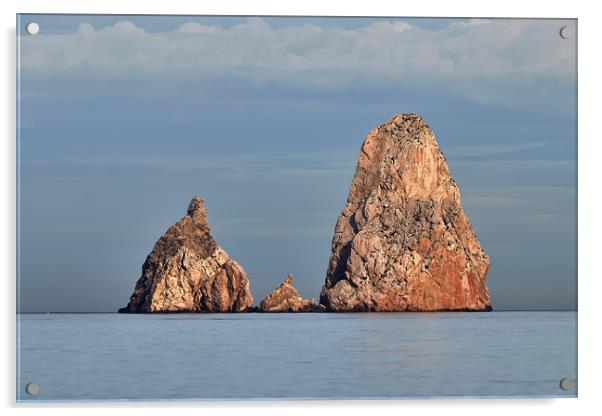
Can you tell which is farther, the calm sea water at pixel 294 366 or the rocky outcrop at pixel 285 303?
the rocky outcrop at pixel 285 303

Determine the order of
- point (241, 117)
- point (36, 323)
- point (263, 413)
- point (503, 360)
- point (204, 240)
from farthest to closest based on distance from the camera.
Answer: point (204, 240) < point (241, 117) < point (503, 360) < point (36, 323) < point (263, 413)

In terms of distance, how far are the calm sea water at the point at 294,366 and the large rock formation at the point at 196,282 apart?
101 ft

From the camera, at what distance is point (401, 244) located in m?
56.8

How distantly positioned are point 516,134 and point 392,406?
4.98 m

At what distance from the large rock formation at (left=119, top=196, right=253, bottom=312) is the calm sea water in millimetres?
30860

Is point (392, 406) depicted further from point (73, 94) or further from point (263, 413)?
point (73, 94)

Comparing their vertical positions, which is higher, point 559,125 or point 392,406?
point 559,125

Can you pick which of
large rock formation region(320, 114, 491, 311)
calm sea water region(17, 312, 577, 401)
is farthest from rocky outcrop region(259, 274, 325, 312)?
calm sea water region(17, 312, 577, 401)

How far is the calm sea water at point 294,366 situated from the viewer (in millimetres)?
15680
